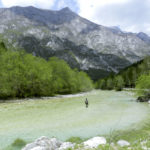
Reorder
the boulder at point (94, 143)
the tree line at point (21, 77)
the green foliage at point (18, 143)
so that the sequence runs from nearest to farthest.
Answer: the boulder at point (94, 143) < the green foliage at point (18, 143) < the tree line at point (21, 77)

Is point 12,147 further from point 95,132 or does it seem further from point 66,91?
point 66,91

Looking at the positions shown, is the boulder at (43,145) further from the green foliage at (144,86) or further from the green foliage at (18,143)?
the green foliage at (144,86)

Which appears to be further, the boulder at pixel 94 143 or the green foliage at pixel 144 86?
the green foliage at pixel 144 86

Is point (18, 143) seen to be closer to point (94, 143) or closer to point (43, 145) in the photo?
point (43, 145)

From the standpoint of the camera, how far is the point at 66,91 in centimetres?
9444

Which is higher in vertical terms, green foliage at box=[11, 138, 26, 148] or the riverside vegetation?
the riverside vegetation

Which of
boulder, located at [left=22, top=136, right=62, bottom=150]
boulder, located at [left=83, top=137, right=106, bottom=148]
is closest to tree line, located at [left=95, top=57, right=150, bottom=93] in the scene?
boulder, located at [left=83, top=137, right=106, bottom=148]

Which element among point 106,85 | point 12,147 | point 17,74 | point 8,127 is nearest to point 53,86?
point 17,74

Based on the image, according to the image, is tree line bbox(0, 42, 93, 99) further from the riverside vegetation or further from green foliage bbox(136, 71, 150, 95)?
the riverside vegetation

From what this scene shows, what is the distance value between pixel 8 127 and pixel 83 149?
1274 centimetres

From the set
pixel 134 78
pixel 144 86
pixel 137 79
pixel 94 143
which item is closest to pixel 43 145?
pixel 94 143

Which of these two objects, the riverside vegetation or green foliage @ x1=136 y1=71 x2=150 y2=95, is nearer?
green foliage @ x1=136 y1=71 x2=150 y2=95

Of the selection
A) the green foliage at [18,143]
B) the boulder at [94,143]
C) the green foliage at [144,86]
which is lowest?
the green foliage at [18,143]

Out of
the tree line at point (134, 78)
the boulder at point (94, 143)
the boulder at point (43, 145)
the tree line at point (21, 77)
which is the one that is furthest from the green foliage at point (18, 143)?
the tree line at point (21, 77)
